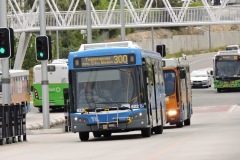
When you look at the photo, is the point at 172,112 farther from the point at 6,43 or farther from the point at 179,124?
the point at 6,43

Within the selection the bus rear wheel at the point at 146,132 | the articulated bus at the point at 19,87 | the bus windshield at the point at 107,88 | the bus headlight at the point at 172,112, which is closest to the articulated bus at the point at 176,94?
the bus headlight at the point at 172,112

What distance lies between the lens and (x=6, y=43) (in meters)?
31.8

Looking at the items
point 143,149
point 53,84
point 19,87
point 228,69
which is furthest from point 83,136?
point 228,69

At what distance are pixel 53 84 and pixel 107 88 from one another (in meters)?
31.3

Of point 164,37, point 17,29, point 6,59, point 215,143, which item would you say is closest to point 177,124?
point 6,59

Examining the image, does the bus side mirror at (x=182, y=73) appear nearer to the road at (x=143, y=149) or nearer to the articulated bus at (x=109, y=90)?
the road at (x=143, y=149)

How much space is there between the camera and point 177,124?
132 feet

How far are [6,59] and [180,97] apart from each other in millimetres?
9320

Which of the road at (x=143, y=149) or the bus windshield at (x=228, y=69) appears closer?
the road at (x=143, y=149)

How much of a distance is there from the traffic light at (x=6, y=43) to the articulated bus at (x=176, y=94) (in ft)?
31.2

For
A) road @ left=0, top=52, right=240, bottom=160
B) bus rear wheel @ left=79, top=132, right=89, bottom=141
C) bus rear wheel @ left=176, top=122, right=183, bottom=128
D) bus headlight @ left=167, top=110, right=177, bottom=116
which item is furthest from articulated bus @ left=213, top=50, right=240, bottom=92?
bus rear wheel @ left=79, top=132, right=89, bottom=141

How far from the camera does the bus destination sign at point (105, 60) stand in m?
30.0

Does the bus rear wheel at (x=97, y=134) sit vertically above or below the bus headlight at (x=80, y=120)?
below

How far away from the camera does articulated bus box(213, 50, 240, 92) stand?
7975 cm
